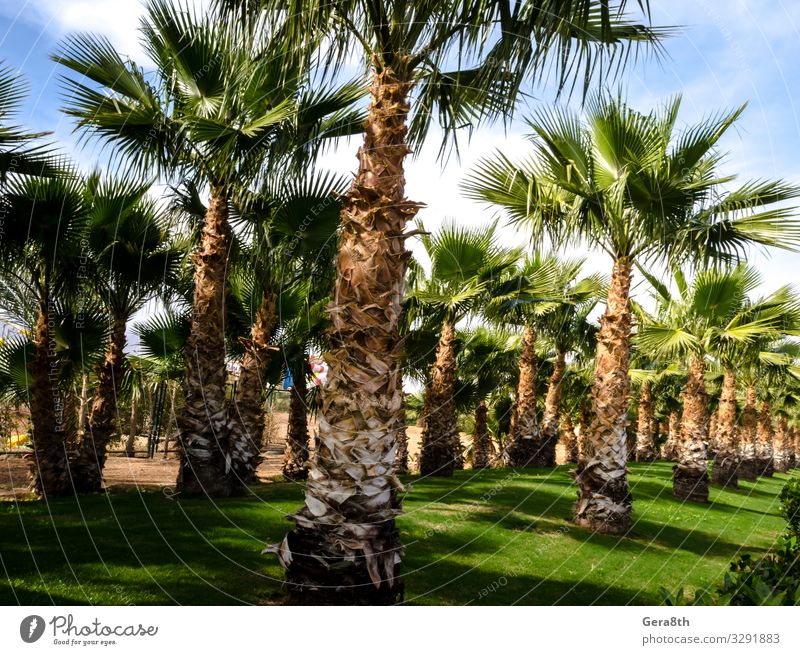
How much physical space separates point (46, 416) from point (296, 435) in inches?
244

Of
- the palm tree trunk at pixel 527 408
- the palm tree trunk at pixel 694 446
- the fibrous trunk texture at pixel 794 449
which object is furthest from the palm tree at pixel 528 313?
the fibrous trunk texture at pixel 794 449

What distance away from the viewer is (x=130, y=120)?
25.2 feet

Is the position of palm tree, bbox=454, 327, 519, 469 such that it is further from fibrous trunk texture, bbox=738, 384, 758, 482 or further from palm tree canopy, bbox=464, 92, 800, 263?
fibrous trunk texture, bbox=738, 384, 758, 482

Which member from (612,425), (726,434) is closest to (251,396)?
(612,425)

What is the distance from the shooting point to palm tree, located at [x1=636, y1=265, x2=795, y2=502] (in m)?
13.9

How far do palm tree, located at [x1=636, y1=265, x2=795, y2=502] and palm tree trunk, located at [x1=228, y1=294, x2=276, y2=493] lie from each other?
9.30 m

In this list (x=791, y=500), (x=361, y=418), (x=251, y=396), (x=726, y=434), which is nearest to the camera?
(x=361, y=418)

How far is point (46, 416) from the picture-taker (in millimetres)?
9203

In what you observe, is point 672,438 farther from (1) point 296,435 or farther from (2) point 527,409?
(1) point 296,435

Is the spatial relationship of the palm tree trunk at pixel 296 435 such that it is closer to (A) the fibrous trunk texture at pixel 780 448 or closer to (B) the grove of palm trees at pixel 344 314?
(B) the grove of palm trees at pixel 344 314

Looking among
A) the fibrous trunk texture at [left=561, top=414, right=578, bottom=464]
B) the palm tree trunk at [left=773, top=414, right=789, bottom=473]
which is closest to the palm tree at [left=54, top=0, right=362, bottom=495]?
the fibrous trunk texture at [left=561, top=414, right=578, bottom=464]

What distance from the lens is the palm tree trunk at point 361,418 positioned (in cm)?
404

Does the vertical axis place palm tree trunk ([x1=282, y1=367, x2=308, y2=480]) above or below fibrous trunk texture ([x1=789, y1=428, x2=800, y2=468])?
above

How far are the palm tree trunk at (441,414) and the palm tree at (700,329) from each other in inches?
202
